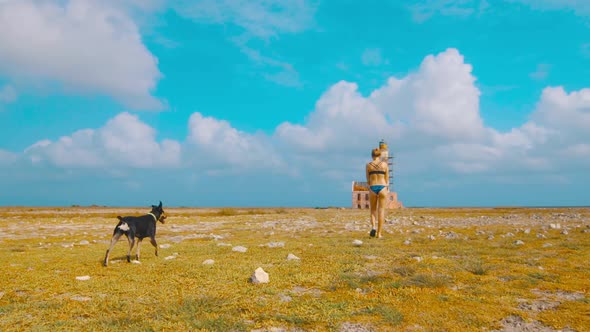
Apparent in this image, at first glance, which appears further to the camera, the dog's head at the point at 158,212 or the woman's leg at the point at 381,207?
the woman's leg at the point at 381,207

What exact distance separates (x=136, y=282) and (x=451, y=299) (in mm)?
6582

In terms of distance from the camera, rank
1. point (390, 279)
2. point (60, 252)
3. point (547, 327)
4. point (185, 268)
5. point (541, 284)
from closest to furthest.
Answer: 1. point (547, 327)
2. point (541, 284)
3. point (390, 279)
4. point (185, 268)
5. point (60, 252)

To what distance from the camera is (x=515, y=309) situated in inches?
224

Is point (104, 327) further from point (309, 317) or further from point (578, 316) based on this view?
point (578, 316)

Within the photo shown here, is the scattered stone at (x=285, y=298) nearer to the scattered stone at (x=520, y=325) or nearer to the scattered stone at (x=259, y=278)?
the scattered stone at (x=259, y=278)

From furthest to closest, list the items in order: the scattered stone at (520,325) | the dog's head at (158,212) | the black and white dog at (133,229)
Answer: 1. the dog's head at (158,212)
2. the black and white dog at (133,229)
3. the scattered stone at (520,325)

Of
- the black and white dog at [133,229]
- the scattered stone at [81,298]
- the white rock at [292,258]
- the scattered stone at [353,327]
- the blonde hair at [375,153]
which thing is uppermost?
the blonde hair at [375,153]

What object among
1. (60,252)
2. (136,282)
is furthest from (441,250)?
(60,252)

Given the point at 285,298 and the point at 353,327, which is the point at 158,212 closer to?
the point at 285,298

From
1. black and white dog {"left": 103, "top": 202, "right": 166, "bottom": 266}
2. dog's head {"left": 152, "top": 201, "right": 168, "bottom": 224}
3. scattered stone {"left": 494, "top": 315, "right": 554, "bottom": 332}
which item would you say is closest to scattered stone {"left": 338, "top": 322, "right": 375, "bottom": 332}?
scattered stone {"left": 494, "top": 315, "right": 554, "bottom": 332}

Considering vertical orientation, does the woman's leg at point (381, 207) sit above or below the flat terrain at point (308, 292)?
above

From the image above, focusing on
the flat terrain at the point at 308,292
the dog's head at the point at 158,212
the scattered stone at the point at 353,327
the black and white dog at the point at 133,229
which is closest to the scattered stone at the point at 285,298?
the flat terrain at the point at 308,292

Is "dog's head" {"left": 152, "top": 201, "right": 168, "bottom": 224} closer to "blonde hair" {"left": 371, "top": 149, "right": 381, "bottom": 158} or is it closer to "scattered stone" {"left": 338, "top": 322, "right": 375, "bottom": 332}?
"scattered stone" {"left": 338, "top": 322, "right": 375, "bottom": 332}

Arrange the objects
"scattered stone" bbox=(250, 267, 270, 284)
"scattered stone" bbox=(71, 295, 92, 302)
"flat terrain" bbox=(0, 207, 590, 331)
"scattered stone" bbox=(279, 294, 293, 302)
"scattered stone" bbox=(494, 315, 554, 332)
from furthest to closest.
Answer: "scattered stone" bbox=(250, 267, 270, 284), "scattered stone" bbox=(71, 295, 92, 302), "scattered stone" bbox=(279, 294, 293, 302), "flat terrain" bbox=(0, 207, 590, 331), "scattered stone" bbox=(494, 315, 554, 332)
